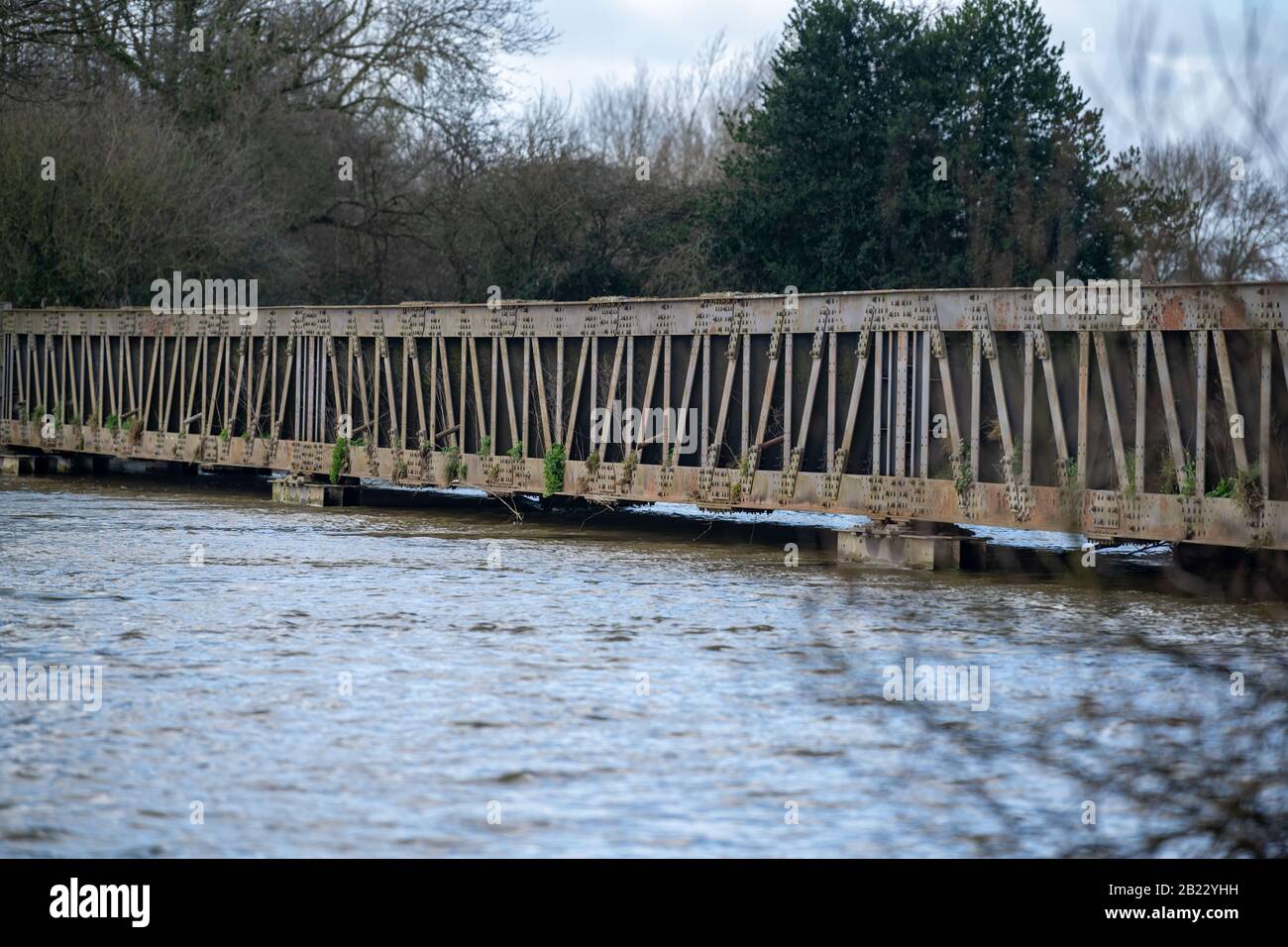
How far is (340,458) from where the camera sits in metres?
23.6

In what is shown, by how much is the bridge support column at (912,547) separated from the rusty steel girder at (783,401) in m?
0.22

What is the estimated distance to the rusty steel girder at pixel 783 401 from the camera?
14.7 m

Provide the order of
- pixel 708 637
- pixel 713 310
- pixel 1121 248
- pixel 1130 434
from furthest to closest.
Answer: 1. pixel 713 310
2. pixel 1130 434
3. pixel 708 637
4. pixel 1121 248

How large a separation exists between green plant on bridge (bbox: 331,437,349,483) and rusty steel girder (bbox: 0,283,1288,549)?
125 mm

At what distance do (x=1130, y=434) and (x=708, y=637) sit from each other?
5804 mm

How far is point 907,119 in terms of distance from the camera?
3444 centimetres

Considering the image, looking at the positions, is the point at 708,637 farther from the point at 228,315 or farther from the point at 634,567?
the point at 228,315

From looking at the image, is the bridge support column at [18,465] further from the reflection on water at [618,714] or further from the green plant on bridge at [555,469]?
the reflection on water at [618,714]

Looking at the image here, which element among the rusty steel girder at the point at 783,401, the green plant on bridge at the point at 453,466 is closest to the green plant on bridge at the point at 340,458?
the rusty steel girder at the point at 783,401

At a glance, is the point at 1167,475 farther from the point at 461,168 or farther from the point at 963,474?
the point at 461,168

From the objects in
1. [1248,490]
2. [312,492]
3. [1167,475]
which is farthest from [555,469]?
[1248,490]

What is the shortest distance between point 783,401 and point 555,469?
3.31 meters
